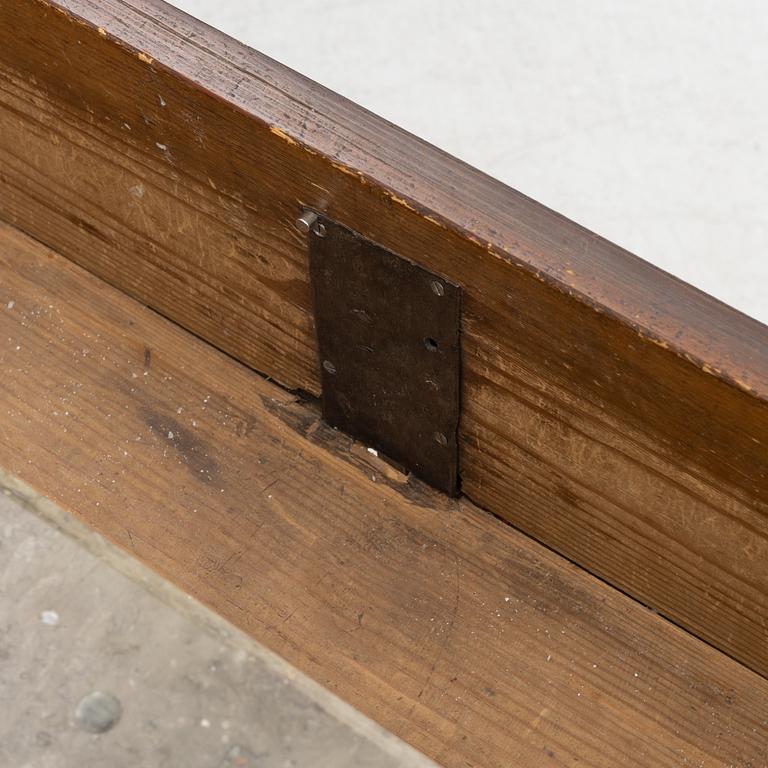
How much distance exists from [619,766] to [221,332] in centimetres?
60

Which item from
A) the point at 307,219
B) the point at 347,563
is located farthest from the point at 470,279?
the point at 347,563

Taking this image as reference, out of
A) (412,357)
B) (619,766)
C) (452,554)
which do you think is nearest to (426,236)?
(412,357)

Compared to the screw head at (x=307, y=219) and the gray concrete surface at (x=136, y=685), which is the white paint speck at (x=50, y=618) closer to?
the gray concrete surface at (x=136, y=685)

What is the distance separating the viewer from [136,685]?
1411 mm

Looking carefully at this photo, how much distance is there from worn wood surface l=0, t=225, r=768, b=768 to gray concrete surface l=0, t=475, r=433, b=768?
0.03 m

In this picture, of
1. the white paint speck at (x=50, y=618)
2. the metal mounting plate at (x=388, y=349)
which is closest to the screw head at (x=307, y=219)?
the metal mounting plate at (x=388, y=349)

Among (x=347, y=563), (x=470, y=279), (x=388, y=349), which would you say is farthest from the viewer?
(x=347, y=563)

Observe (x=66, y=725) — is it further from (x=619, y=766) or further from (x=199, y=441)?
(x=619, y=766)

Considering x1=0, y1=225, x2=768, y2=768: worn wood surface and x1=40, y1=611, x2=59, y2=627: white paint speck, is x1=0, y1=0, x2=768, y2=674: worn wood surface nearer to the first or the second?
x1=0, y1=225, x2=768, y2=768: worn wood surface

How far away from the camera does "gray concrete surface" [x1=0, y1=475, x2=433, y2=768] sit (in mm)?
1372

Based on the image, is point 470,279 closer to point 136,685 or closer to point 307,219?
point 307,219

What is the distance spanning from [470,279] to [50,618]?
23.3 inches

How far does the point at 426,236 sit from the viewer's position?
1.15m

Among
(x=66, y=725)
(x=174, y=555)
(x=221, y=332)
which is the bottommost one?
(x=66, y=725)
